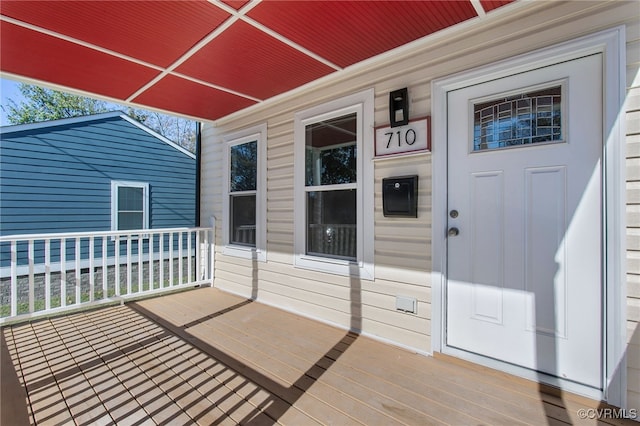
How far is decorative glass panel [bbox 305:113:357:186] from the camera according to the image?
3.11 m

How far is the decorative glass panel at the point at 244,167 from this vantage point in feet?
14.0

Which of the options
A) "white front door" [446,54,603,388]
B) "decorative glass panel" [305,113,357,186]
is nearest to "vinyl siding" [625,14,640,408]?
"white front door" [446,54,603,388]

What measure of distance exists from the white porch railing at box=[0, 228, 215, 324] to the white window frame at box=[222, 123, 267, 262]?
532 millimetres

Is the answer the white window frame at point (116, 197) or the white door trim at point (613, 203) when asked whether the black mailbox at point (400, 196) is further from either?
the white window frame at point (116, 197)

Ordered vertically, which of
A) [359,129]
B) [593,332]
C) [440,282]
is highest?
[359,129]

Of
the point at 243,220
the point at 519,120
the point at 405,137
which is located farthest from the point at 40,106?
the point at 519,120

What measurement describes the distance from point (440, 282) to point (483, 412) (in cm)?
88

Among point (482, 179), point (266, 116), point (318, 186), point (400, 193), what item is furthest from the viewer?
point (266, 116)

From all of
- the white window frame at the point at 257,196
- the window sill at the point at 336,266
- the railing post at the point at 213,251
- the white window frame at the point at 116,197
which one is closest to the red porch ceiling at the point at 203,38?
the white window frame at the point at 257,196

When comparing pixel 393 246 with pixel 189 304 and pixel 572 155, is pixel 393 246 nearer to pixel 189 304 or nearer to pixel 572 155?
pixel 572 155

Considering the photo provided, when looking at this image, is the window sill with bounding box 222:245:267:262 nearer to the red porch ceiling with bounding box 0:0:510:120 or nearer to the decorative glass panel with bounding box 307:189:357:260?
the decorative glass panel with bounding box 307:189:357:260

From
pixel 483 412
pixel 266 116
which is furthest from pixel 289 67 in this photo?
pixel 483 412

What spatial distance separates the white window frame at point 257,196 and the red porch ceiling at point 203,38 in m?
0.80

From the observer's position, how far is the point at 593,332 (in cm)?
187
